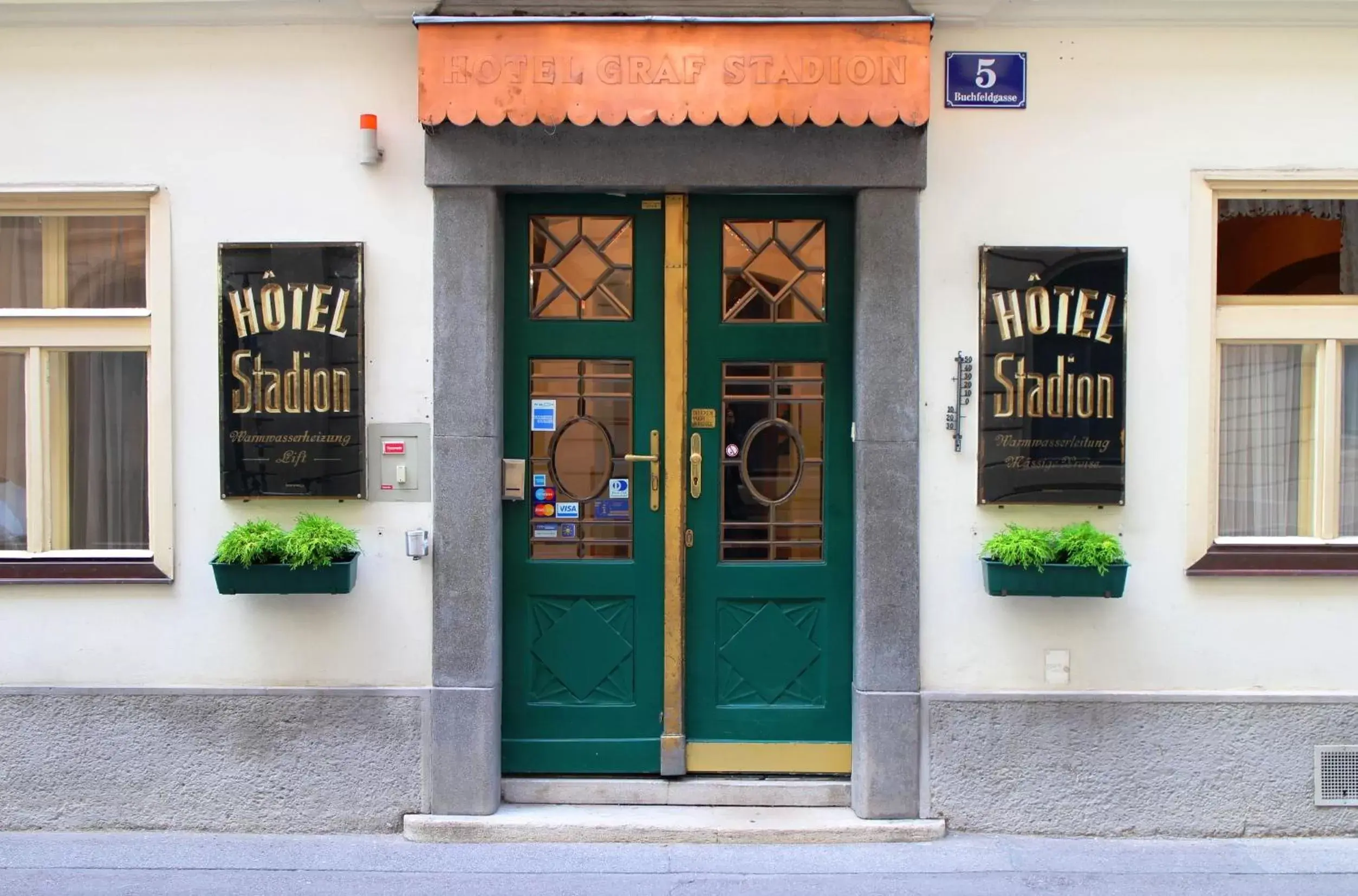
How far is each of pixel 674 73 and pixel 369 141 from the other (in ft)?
4.77

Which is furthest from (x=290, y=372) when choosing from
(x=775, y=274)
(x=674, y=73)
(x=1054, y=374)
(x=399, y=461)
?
(x=1054, y=374)

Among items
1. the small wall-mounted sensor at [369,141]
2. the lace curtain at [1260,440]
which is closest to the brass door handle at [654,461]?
the small wall-mounted sensor at [369,141]

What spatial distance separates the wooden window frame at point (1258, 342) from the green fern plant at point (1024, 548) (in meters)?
0.78

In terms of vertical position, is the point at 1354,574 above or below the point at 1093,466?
below

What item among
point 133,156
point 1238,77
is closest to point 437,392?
point 133,156

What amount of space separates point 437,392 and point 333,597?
1.09 metres

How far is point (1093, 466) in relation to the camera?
5047 mm

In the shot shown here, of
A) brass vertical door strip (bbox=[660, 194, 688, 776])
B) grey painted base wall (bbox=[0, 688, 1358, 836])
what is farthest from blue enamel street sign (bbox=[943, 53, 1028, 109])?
grey painted base wall (bbox=[0, 688, 1358, 836])

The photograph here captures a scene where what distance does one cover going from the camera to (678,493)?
5301 millimetres

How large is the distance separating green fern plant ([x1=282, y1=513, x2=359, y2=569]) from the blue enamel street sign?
345cm

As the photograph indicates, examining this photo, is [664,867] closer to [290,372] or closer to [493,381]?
[493,381]

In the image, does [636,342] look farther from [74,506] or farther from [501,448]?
[74,506]

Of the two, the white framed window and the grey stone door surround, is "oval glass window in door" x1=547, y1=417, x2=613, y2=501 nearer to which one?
the grey stone door surround

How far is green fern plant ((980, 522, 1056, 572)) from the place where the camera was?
481 cm
